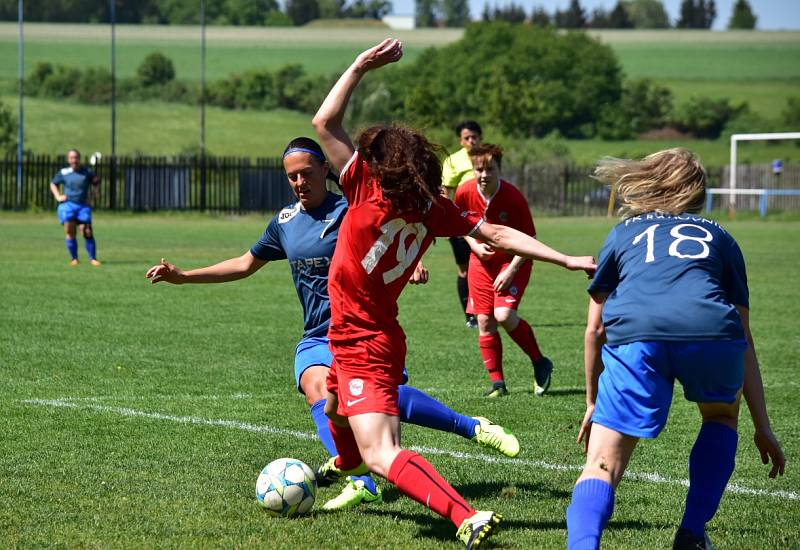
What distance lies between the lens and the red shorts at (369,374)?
4602 millimetres

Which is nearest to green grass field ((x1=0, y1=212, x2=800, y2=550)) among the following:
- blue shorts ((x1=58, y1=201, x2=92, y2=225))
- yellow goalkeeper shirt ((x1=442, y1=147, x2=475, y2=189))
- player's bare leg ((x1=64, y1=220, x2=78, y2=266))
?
yellow goalkeeper shirt ((x1=442, y1=147, x2=475, y2=189))

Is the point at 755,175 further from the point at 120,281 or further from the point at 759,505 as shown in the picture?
the point at 759,505

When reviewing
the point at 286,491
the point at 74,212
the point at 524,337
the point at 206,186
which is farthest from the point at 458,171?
the point at 206,186

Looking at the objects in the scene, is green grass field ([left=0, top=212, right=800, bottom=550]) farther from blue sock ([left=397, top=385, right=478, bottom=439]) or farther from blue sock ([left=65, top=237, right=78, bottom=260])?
blue sock ([left=65, top=237, right=78, bottom=260])

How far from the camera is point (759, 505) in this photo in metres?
5.64

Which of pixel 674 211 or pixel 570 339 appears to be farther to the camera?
pixel 570 339

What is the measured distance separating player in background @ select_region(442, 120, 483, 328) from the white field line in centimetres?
408

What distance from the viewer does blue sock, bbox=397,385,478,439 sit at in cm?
576

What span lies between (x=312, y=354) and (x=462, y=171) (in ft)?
24.0

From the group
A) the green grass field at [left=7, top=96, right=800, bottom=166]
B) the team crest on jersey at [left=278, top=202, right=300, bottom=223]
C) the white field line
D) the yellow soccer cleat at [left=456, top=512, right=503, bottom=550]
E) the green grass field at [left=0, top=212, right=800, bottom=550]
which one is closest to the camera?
the yellow soccer cleat at [left=456, top=512, right=503, bottom=550]

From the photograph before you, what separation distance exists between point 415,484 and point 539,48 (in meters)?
88.0

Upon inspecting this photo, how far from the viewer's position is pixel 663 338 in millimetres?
4086

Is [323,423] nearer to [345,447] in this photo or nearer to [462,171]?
[345,447]

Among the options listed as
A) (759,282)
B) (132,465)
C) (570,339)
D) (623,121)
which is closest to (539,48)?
(623,121)
